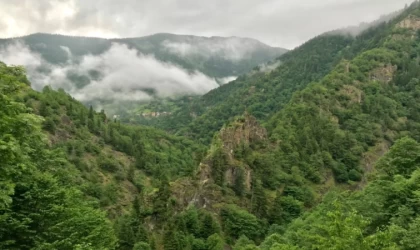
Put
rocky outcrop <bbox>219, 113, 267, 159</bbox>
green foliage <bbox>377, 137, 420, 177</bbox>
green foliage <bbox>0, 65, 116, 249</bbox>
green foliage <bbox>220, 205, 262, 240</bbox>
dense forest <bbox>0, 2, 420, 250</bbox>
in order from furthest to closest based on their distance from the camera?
rocky outcrop <bbox>219, 113, 267, 159</bbox> < green foliage <bbox>220, 205, 262, 240</bbox> < green foliage <bbox>377, 137, 420, 177</bbox> < dense forest <bbox>0, 2, 420, 250</bbox> < green foliage <bbox>0, 65, 116, 249</bbox>

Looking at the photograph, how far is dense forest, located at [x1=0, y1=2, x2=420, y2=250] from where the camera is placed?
94.3 ft

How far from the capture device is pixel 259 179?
118 meters

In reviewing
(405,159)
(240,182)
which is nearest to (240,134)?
(240,182)

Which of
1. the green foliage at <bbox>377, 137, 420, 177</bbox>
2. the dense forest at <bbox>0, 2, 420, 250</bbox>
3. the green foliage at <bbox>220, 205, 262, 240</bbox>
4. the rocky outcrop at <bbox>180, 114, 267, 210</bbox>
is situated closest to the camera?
the dense forest at <bbox>0, 2, 420, 250</bbox>

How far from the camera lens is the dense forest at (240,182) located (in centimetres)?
2875

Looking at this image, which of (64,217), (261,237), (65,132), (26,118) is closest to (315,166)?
(261,237)

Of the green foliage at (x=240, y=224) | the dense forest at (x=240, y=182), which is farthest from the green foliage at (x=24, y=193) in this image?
the green foliage at (x=240, y=224)

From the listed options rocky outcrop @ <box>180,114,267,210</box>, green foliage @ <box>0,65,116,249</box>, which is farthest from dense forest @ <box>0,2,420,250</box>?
rocky outcrop @ <box>180,114,267,210</box>

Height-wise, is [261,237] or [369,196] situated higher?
[369,196]

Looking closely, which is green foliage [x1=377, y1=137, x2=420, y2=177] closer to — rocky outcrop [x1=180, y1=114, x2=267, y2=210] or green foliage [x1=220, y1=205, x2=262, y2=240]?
green foliage [x1=220, y1=205, x2=262, y2=240]

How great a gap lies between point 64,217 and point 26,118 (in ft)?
40.0

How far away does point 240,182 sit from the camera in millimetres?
112250

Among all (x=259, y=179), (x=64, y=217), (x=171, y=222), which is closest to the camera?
(x=64, y=217)

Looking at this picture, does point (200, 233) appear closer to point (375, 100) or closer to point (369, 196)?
point (369, 196)
